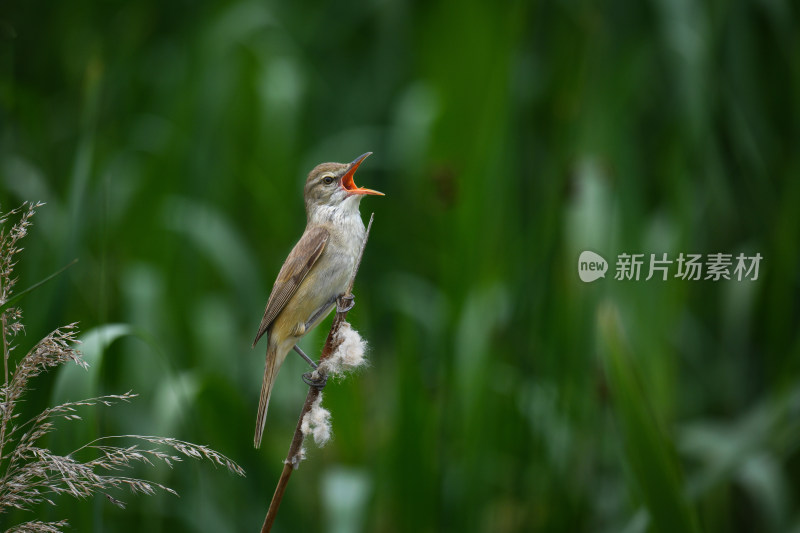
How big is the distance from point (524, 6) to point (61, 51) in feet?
9.98

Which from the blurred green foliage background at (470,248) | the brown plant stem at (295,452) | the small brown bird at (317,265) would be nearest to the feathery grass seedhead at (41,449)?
the brown plant stem at (295,452)

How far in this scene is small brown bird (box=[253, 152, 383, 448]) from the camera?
0.88 metres

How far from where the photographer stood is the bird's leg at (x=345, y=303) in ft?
2.61

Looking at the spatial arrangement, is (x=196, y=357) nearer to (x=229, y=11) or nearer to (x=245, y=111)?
(x=245, y=111)

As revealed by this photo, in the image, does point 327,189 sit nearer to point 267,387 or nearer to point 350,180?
point 350,180

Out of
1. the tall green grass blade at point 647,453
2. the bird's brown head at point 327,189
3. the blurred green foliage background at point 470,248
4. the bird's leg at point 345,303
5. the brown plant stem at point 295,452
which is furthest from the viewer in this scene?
the blurred green foliage background at point 470,248

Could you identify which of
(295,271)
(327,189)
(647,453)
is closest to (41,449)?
(295,271)

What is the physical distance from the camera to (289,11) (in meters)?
5.27

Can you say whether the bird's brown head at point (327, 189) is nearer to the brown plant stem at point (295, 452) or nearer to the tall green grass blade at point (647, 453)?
the brown plant stem at point (295, 452)

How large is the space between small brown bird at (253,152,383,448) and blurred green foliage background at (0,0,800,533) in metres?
0.30

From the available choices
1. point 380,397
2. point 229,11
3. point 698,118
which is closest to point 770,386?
point 698,118

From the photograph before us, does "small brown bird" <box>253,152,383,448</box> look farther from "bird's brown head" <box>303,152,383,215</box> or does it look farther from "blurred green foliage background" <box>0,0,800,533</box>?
"blurred green foliage background" <box>0,0,800,533</box>

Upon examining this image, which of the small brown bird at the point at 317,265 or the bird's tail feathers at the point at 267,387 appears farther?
the small brown bird at the point at 317,265

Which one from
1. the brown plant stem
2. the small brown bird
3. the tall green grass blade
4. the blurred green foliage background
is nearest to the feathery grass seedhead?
the brown plant stem
